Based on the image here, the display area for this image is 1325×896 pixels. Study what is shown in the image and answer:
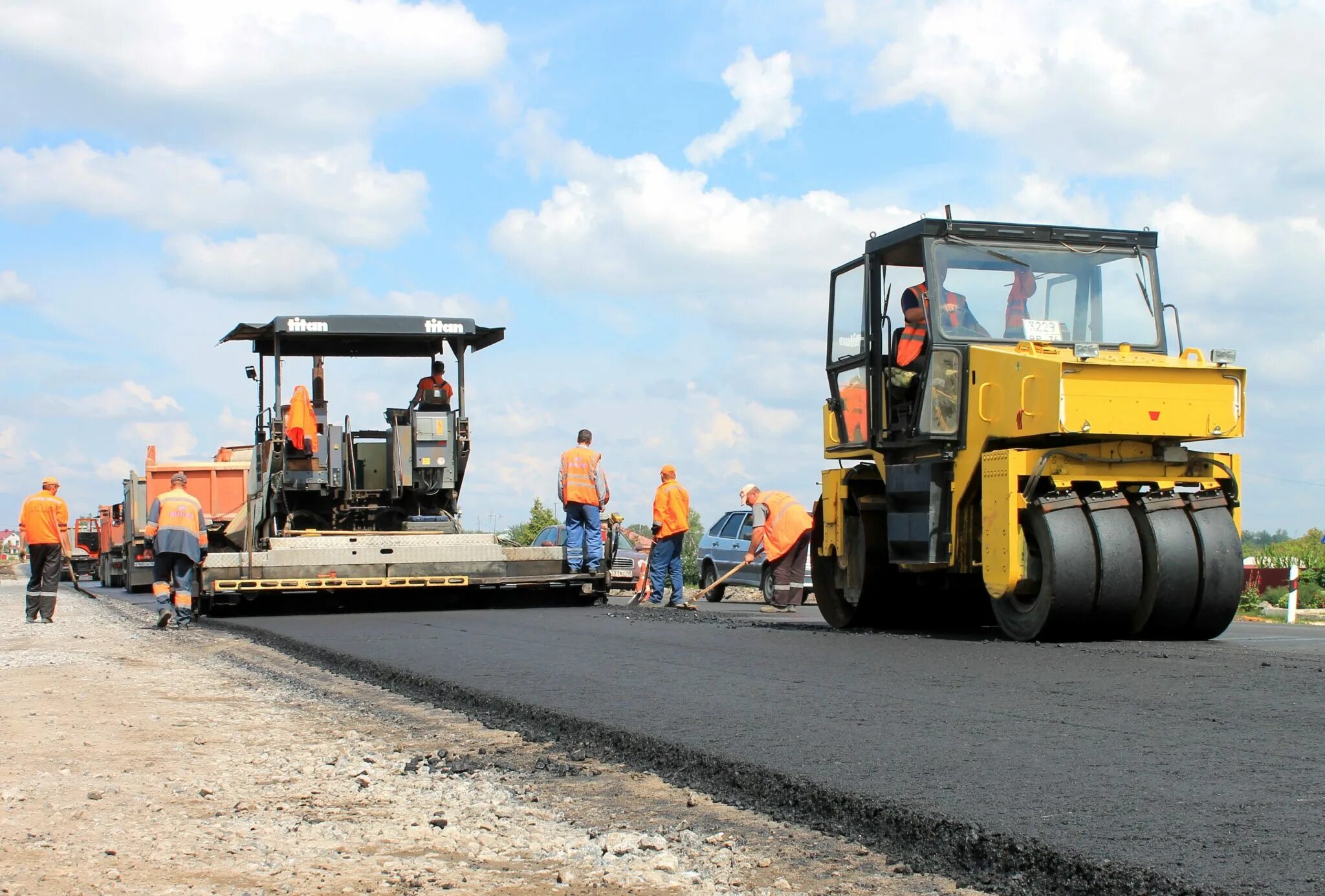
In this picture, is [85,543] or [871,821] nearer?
[871,821]

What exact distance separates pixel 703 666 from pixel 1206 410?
11.7 feet

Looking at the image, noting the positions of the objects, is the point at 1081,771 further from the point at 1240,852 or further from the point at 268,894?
the point at 268,894

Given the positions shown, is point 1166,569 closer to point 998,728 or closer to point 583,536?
point 998,728

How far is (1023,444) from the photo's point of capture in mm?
8648

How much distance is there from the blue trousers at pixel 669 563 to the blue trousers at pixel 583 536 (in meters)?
0.81

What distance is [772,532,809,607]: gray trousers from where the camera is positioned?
14.9m

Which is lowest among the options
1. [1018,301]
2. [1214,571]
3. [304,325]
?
[1214,571]

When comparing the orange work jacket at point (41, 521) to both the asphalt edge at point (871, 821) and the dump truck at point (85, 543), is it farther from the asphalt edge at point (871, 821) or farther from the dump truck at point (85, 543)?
the dump truck at point (85, 543)

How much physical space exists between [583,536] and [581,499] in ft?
1.28

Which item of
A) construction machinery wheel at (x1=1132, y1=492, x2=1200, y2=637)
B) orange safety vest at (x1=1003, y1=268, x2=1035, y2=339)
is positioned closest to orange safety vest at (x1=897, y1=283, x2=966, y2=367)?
orange safety vest at (x1=1003, y1=268, x2=1035, y2=339)

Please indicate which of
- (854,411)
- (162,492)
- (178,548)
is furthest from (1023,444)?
(162,492)

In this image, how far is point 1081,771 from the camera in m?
4.20

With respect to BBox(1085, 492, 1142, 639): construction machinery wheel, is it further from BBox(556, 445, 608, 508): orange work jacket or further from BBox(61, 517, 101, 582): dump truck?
BBox(61, 517, 101, 582): dump truck

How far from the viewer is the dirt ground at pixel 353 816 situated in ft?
11.3
